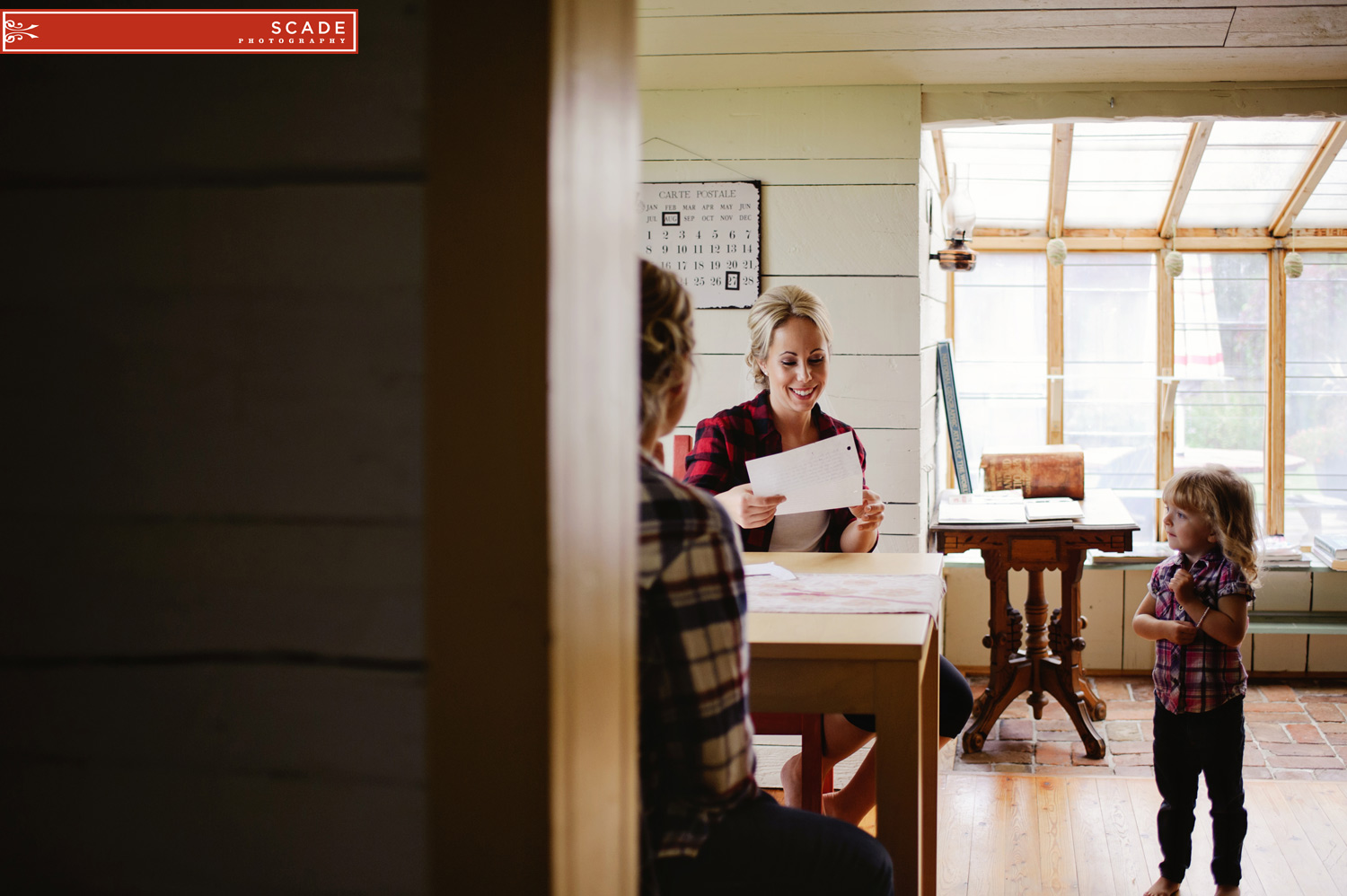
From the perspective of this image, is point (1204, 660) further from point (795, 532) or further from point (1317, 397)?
point (1317, 397)

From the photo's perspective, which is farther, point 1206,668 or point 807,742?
point 1206,668

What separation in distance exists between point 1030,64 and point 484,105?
276 centimetres

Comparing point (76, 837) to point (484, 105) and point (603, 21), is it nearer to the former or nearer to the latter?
point (484, 105)

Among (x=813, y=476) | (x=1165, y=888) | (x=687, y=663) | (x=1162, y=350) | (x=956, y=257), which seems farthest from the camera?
(x=1162, y=350)

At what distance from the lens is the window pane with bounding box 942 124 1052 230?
12.5ft

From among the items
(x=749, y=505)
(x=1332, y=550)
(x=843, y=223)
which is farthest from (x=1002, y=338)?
(x=749, y=505)

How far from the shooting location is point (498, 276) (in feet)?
1.73

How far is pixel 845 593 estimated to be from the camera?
1.69m

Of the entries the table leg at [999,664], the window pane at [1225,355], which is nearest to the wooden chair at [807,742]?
the table leg at [999,664]

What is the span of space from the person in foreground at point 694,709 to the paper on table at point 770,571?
614 mm

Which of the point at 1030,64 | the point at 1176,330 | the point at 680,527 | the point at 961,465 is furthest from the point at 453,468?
the point at 1176,330

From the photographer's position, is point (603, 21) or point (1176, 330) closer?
point (603, 21)

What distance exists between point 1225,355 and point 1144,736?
198 cm

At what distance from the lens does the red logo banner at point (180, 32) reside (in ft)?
1.78
